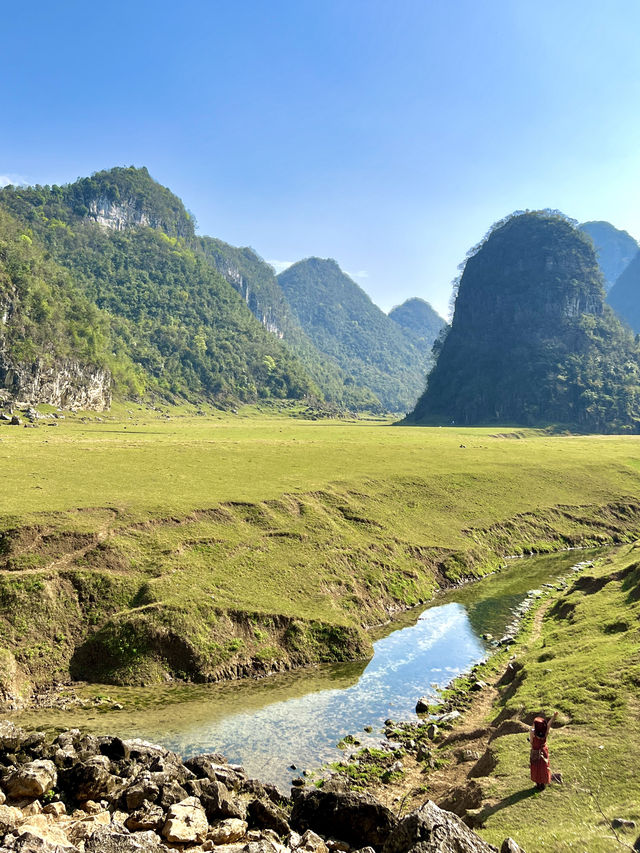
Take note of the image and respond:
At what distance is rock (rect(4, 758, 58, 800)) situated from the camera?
16922 millimetres

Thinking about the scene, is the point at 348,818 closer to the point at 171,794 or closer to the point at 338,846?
the point at 338,846

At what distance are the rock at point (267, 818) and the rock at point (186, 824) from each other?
1.69m

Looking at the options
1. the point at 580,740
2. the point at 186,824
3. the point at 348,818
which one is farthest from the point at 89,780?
the point at 580,740

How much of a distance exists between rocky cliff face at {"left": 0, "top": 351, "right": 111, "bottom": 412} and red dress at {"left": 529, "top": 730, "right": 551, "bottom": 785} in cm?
15286

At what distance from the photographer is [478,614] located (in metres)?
42.8

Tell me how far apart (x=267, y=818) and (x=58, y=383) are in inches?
6475

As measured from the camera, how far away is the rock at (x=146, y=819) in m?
15.1

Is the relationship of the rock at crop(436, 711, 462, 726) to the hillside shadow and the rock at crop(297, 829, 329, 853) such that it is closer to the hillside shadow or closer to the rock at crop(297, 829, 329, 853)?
the hillside shadow

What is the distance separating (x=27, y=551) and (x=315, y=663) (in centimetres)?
2009

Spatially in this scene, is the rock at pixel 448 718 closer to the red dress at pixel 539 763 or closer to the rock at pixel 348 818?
the red dress at pixel 539 763

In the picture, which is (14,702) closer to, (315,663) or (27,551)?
(27,551)

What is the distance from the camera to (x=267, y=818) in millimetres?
16469

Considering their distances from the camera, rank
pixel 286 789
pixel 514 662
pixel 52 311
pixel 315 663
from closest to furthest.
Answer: pixel 286 789
pixel 514 662
pixel 315 663
pixel 52 311

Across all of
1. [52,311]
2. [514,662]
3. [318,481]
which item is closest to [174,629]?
[514,662]
